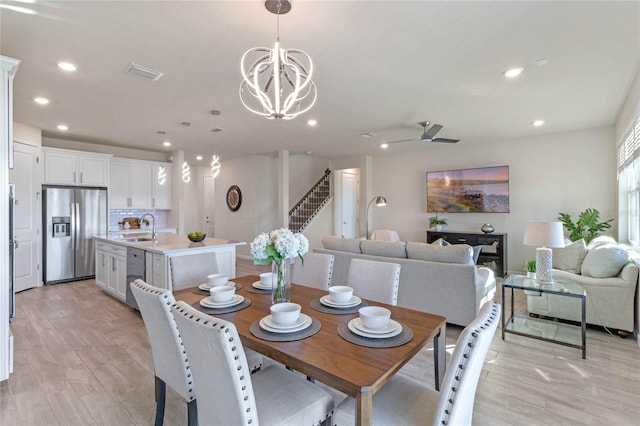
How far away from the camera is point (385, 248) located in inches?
149

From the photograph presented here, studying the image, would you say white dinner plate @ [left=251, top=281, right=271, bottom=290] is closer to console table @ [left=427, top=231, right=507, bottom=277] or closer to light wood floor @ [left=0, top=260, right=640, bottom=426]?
light wood floor @ [left=0, top=260, right=640, bottom=426]

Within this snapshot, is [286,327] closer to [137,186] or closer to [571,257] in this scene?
[571,257]

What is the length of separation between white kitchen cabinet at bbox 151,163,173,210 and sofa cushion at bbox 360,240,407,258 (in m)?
5.18

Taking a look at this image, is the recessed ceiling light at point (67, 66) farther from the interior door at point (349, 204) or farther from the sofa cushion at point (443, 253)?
the interior door at point (349, 204)

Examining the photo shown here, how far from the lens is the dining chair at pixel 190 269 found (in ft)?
8.34

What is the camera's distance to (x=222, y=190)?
889 centimetres

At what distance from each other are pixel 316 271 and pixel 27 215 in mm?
5199

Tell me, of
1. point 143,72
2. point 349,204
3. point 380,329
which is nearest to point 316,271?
point 380,329

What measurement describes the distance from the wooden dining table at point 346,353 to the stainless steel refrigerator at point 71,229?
211 inches

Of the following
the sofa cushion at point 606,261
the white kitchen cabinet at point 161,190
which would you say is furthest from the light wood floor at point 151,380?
the white kitchen cabinet at point 161,190

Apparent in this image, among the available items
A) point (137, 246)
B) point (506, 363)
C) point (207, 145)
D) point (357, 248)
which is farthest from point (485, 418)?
point (207, 145)

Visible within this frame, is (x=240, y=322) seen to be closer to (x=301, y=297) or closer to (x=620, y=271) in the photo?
(x=301, y=297)

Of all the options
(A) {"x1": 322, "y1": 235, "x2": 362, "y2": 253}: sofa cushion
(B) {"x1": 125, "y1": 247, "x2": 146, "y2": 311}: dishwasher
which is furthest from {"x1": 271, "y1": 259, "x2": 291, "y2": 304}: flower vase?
(B) {"x1": 125, "y1": 247, "x2": 146, "y2": 311}: dishwasher

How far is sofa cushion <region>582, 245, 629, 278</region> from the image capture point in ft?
10.8
